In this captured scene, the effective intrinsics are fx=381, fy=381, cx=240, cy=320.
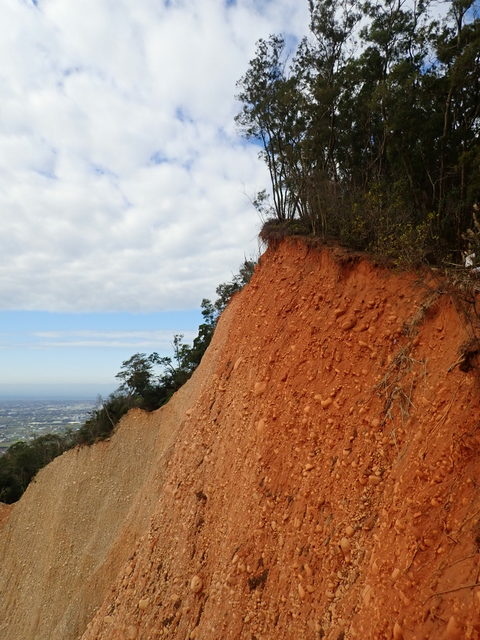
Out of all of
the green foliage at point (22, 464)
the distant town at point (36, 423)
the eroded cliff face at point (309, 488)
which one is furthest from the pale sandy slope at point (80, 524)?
the distant town at point (36, 423)

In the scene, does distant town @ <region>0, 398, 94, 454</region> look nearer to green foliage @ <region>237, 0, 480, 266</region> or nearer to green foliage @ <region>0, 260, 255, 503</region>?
green foliage @ <region>0, 260, 255, 503</region>

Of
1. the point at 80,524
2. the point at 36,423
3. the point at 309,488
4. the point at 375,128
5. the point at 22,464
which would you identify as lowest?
the point at 36,423

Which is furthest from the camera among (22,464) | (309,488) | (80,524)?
(22,464)

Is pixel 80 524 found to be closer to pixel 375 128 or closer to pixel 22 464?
pixel 22 464

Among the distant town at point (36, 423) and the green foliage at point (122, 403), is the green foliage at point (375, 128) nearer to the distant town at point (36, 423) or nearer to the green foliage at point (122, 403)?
Answer: the green foliage at point (122, 403)

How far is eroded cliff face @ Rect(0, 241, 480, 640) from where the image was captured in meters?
4.84

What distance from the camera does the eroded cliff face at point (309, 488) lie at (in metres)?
4.84

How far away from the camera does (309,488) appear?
6.85m

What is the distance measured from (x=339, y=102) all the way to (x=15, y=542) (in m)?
22.0

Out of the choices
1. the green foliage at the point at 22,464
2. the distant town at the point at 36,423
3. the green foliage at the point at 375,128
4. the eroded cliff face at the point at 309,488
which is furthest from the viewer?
the distant town at the point at 36,423

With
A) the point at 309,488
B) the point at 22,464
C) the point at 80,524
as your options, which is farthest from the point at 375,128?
the point at 22,464

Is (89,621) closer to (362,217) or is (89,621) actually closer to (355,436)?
(355,436)

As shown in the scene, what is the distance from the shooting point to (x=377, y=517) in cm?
565

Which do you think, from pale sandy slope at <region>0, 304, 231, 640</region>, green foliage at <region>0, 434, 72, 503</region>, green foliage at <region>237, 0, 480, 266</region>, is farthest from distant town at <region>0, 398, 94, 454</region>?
green foliage at <region>237, 0, 480, 266</region>
